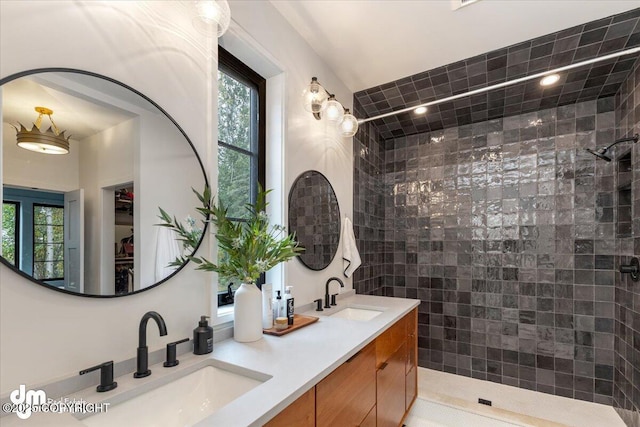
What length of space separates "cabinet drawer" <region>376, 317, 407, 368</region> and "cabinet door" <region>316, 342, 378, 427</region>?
0.09 m

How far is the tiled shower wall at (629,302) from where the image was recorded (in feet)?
7.38

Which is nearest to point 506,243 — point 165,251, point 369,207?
point 369,207

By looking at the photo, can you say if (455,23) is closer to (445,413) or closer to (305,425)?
(305,425)

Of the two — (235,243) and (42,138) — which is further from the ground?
(42,138)

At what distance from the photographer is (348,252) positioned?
8.80ft

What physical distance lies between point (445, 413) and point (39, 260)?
2.85m

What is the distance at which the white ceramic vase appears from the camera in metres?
1.50

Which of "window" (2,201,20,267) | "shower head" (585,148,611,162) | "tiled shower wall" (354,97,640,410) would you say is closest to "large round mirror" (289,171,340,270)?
"tiled shower wall" (354,97,640,410)

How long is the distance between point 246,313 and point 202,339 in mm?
232

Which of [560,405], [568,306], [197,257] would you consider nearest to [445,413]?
[560,405]

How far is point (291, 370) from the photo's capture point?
1.17 metres

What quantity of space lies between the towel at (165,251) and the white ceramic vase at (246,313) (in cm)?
34

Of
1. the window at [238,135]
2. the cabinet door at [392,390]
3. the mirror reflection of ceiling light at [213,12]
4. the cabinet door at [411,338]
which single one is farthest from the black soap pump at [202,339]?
the cabinet door at [411,338]

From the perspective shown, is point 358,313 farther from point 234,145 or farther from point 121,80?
point 121,80
